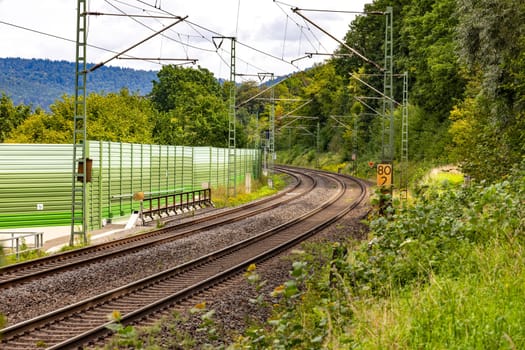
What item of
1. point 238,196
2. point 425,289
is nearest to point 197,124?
point 238,196

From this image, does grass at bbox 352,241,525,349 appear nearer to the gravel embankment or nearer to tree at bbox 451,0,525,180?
the gravel embankment

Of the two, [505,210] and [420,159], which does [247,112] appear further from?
[505,210]

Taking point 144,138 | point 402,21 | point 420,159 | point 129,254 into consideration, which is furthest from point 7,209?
point 402,21

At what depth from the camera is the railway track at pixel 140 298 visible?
9.80 m

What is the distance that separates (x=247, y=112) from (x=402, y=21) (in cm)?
7450

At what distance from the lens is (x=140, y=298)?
12898 millimetres

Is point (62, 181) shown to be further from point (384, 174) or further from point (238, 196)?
point (238, 196)

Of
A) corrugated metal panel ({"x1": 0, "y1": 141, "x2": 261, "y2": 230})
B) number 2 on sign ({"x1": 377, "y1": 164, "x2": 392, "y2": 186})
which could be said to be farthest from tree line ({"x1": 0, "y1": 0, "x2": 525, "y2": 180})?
corrugated metal panel ({"x1": 0, "y1": 141, "x2": 261, "y2": 230})

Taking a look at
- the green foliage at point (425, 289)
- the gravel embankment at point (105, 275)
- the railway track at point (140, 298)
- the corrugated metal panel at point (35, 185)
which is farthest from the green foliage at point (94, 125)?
the green foliage at point (425, 289)

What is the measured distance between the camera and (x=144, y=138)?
5556cm

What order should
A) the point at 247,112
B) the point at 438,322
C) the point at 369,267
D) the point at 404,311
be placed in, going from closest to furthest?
the point at 438,322 < the point at 404,311 < the point at 369,267 < the point at 247,112

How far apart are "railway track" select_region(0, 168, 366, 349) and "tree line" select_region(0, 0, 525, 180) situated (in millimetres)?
7259

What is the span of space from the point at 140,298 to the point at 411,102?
55979 mm

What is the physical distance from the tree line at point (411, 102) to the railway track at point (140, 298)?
726cm
